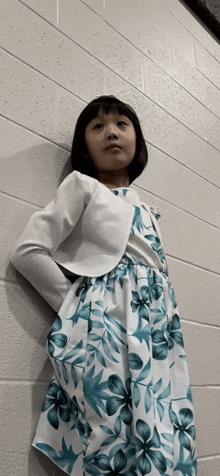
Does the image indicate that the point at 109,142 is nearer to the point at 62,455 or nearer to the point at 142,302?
the point at 142,302

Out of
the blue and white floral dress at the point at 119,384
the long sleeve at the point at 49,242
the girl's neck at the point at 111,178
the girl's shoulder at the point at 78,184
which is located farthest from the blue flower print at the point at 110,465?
the girl's neck at the point at 111,178

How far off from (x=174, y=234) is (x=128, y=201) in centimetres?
43

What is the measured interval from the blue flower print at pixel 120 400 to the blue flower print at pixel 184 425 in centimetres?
14

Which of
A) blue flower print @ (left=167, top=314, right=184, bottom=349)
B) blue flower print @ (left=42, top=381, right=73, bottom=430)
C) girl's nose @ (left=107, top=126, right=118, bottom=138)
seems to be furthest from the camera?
girl's nose @ (left=107, top=126, right=118, bottom=138)

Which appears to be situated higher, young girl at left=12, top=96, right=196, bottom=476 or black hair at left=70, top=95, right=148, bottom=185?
black hair at left=70, top=95, right=148, bottom=185

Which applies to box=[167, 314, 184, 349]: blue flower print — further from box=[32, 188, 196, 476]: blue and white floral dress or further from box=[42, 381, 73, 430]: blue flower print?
box=[42, 381, 73, 430]: blue flower print

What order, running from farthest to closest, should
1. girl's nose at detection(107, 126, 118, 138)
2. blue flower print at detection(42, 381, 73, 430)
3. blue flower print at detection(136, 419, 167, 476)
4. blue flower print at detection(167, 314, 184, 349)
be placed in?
girl's nose at detection(107, 126, 118, 138) < blue flower print at detection(167, 314, 184, 349) < blue flower print at detection(42, 381, 73, 430) < blue flower print at detection(136, 419, 167, 476)

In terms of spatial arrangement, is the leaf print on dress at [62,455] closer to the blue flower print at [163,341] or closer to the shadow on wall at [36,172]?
the blue flower print at [163,341]

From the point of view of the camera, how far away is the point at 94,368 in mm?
1073

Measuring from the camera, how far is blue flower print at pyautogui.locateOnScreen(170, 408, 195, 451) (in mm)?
1133

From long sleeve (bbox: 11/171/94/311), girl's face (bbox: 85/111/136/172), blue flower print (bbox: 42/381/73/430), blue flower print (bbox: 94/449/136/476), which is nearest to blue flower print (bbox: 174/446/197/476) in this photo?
blue flower print (bbox: 94/449/136/476)

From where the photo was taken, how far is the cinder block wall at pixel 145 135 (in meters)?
1.18

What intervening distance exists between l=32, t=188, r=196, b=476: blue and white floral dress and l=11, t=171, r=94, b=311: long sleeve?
0.05m

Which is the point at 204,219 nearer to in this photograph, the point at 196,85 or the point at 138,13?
the point at 196,85
